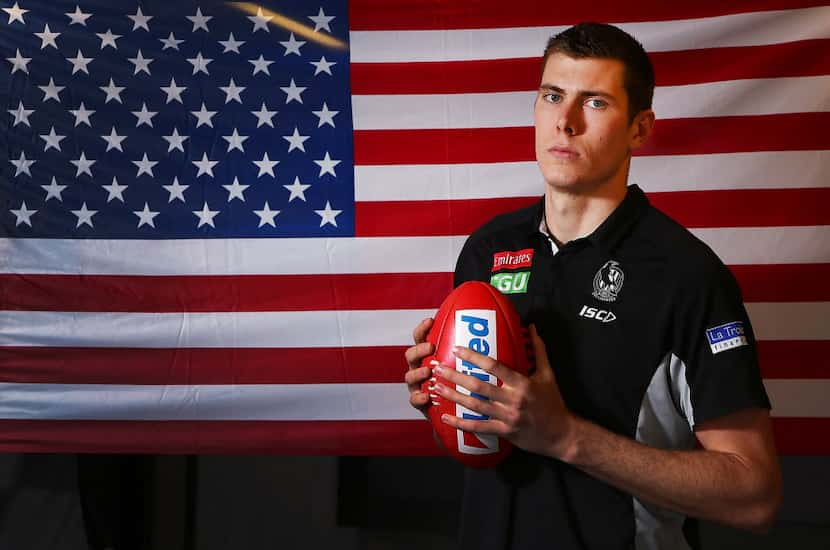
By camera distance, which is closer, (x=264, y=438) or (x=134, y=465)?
→ (x=264, y=438)

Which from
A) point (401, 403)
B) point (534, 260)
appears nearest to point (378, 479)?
point (401, 403)

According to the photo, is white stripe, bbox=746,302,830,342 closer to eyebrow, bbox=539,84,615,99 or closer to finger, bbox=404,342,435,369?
eyebrow, bbox=539,84,615,99

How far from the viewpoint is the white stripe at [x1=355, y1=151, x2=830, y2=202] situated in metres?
1.70

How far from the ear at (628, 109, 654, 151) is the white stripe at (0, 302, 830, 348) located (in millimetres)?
757

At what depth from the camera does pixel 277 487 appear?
196 centimetres

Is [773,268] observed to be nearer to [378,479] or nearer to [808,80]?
[808,80]

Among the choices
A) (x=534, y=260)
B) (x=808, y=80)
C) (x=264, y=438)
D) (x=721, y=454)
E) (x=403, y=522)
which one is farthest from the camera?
(x=403, y=522)

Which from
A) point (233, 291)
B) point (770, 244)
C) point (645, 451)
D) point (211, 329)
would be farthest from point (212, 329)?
point (770, 244)

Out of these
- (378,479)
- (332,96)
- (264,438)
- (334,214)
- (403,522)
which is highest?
(332,96)

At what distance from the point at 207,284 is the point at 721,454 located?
1255 millimetres

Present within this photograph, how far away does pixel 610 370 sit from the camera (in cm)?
104

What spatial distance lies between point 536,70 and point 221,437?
3.88 feet

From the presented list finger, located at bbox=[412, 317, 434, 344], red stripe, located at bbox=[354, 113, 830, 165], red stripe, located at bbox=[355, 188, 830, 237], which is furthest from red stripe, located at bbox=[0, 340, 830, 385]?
finger, located at bbox=[412, 317, 434, 344]

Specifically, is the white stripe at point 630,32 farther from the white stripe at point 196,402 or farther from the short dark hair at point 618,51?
the white stripe at point 196,402
